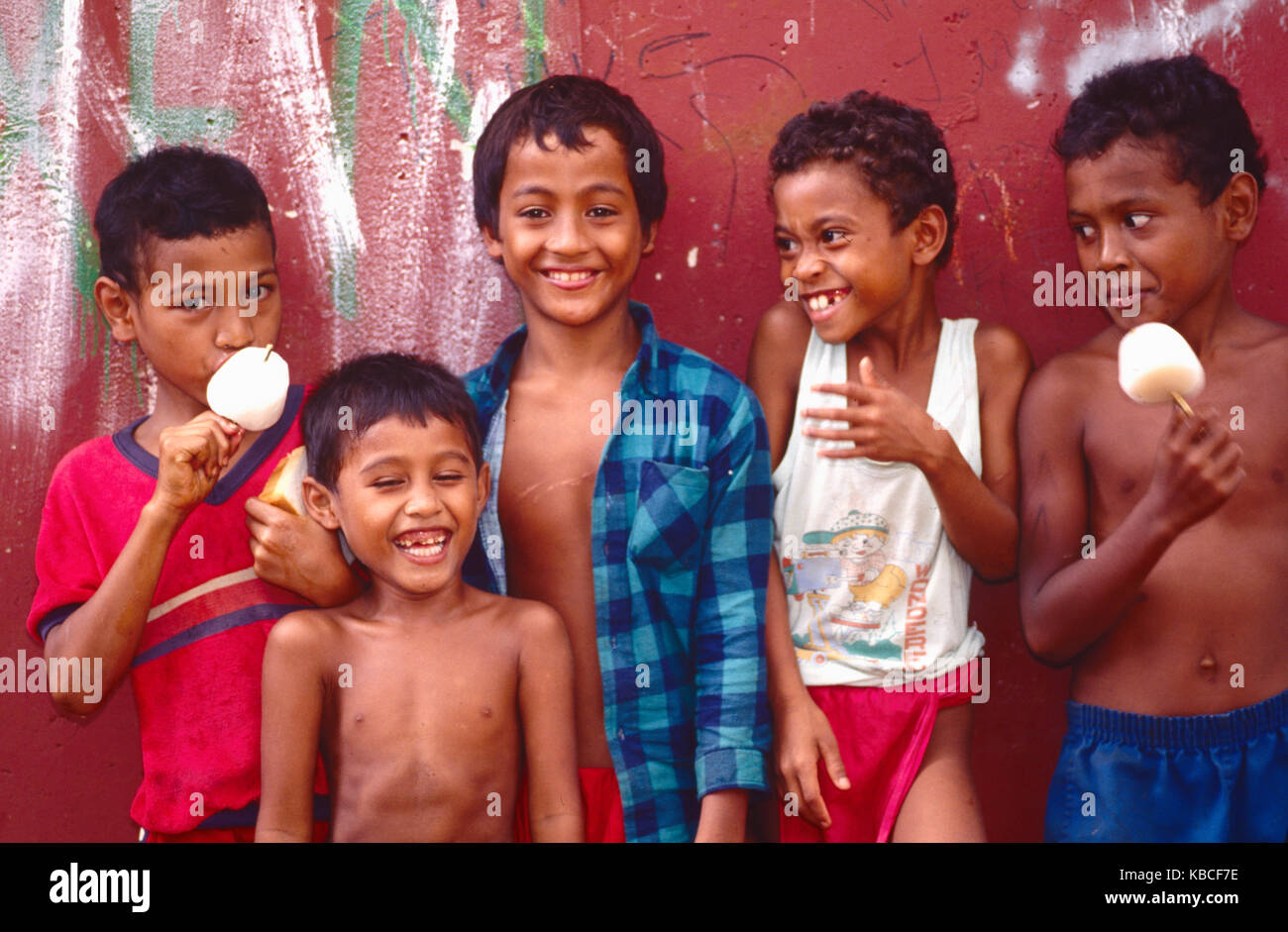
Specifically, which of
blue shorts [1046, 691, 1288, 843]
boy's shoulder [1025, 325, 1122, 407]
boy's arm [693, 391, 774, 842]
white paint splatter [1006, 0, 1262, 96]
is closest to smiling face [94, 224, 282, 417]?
boy's arm [693, 391, 774, 842]

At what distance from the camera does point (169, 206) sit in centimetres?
306

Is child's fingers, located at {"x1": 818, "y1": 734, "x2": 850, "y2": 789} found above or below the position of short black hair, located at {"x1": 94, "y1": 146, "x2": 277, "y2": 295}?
below

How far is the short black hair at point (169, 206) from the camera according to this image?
3.06 metres

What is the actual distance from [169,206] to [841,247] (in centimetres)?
152

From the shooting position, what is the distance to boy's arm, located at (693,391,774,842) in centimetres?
287

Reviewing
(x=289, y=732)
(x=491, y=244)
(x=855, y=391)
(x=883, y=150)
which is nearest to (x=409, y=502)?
(x=289, y=732)

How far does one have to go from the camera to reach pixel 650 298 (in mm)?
3518

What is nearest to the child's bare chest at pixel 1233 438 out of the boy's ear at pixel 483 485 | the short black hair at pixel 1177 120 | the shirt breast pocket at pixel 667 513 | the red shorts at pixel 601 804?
the short black hair at pixel 1177 120

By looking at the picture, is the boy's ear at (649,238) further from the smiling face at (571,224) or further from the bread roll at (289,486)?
the bread roll at (289,486)

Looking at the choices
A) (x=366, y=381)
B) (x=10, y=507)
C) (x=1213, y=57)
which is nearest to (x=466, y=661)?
(x=366, y=381)

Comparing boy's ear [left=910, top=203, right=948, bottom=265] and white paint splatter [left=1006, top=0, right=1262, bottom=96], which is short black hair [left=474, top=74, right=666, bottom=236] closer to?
boy's ear [left=910, top=203, right=948, bottom=265]

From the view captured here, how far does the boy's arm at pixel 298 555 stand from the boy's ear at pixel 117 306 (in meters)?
0.54

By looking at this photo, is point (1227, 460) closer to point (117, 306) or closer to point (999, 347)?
point (999, 347)

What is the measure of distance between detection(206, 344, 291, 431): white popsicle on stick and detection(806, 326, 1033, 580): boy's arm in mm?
1150
